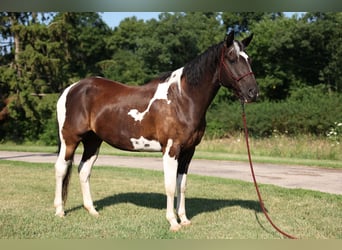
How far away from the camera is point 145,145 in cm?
541

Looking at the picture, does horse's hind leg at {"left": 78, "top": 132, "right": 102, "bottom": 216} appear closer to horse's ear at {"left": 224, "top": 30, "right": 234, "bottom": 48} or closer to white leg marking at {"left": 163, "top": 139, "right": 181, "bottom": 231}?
white leg marking at {"left": 163, "top": 139, "right": 181, "bottom": 231}

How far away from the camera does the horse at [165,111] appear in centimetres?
505

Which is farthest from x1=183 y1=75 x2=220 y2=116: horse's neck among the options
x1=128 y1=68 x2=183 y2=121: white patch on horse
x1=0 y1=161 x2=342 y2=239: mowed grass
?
x1=0 y1=161 x2=342 y2=239: mowed grass

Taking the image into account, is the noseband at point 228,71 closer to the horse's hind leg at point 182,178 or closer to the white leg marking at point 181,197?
the horse's hind leg at point 182,178

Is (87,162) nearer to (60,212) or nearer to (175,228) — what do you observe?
(60,212)

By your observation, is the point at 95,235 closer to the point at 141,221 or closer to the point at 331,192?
the point at 141,221

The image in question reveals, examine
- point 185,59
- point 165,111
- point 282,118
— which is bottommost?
point 282,118

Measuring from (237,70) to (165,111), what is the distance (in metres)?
1.02

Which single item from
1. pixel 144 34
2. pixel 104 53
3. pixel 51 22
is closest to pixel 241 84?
pixel 51 22

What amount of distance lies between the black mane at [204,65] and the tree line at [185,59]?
48.3 feet

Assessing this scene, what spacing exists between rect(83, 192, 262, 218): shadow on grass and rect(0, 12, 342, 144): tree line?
507 inches

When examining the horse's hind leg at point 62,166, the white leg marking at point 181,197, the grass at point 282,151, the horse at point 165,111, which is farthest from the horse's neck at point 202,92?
the grass at point 282,151

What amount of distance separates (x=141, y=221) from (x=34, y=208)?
1845mm

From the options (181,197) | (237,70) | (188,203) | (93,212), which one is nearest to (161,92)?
(237,70)
